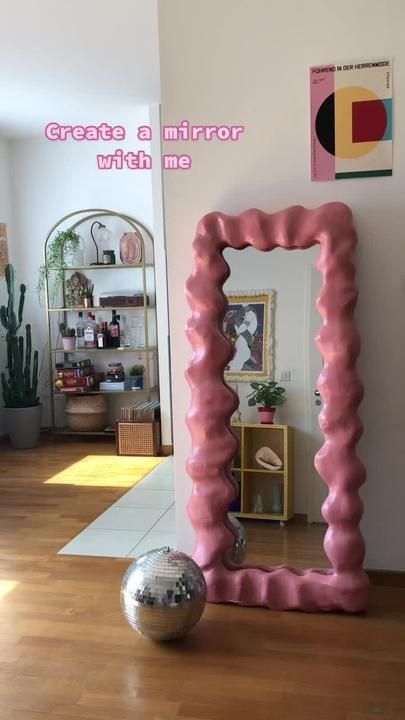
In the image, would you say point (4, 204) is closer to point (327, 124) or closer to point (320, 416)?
point (327, 124)

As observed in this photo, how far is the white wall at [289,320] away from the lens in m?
2.82

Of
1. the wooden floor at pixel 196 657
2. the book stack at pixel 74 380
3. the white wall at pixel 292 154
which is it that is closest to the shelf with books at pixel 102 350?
the book stack at pixel 74 380

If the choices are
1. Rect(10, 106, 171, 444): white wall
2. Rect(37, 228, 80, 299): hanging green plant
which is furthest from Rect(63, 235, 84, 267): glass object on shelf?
Rect(10, 106, 171, 444): white wall

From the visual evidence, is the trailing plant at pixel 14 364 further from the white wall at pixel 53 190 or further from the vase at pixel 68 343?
the white wall at pixel 53 190

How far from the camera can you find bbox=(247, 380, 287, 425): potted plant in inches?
115

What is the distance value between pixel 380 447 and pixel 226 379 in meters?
0.69

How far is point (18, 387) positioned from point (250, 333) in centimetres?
353

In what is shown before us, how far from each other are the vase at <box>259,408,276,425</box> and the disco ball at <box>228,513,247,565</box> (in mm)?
418

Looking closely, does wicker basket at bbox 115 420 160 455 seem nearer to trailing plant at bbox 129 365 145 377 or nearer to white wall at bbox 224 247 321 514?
trailing plant at bbox 129 365 145 377

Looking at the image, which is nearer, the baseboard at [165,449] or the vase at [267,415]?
the vase at [267,415]

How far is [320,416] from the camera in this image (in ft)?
8.72

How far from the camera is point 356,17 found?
107 inches

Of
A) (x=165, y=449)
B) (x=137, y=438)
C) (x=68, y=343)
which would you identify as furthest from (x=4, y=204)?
(x=165, y=449)

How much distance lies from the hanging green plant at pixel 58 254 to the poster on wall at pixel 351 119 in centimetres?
362
